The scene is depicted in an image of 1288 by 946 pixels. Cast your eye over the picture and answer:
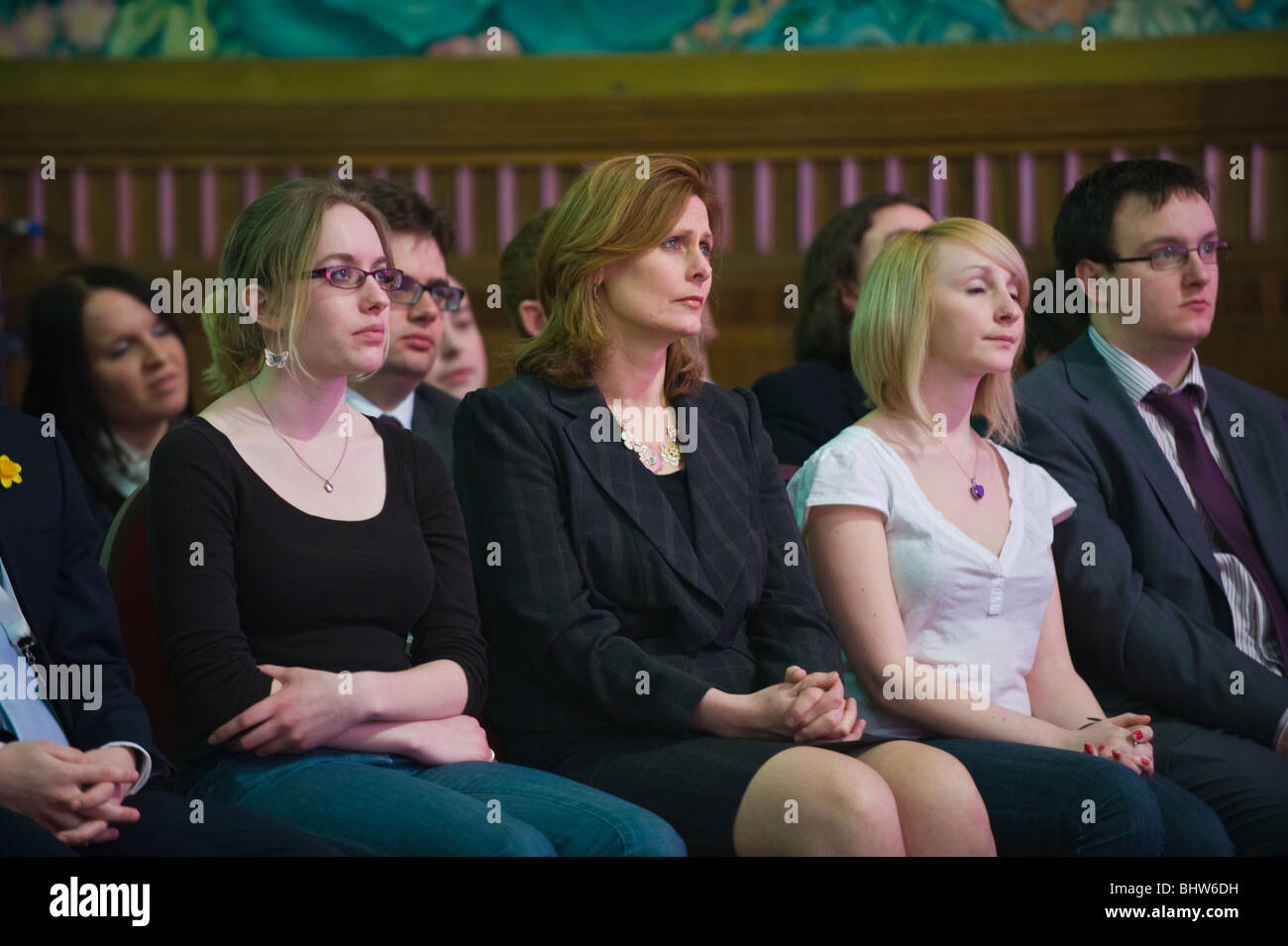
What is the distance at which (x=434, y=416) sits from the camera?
2.80m

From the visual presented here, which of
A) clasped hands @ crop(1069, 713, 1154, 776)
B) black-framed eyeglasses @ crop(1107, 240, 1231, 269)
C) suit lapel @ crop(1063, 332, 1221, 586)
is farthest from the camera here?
black-framed eyeglasses @ crop(1107, 240, 1231, 269)

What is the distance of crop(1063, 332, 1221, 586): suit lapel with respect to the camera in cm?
231

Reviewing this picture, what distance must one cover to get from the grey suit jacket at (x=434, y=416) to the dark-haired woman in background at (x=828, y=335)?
1.87 feet

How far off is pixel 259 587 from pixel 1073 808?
98 cm

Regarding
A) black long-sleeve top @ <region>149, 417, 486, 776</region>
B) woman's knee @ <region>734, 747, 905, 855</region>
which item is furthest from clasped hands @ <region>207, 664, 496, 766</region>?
woman's knee @ <region>734, 747, 905, 855</region>

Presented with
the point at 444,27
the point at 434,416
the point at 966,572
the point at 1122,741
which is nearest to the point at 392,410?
the point at 434,416

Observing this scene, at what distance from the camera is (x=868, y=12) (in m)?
4.26

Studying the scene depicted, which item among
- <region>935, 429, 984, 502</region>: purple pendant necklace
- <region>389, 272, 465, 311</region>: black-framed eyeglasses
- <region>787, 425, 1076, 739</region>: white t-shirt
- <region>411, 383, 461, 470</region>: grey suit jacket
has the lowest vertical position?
<region>787, 425, 1076, 739</region>: white t-shirt

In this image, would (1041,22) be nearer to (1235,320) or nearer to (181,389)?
(1235,320)

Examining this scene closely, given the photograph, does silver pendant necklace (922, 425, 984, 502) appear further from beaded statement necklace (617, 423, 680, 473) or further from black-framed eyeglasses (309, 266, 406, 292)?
black-framed eyeglasses (309, 266, 406, 292)

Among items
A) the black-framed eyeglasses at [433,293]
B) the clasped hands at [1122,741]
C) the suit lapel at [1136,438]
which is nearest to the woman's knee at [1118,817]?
the clasped hands at [1122,741]

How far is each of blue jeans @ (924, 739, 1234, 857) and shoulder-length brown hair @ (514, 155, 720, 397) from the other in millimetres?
710
